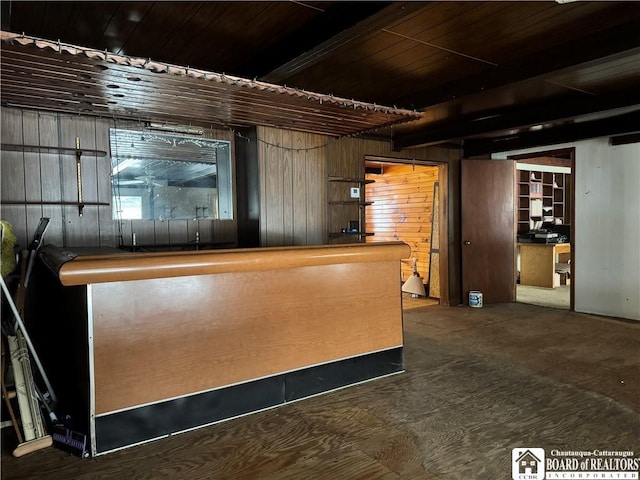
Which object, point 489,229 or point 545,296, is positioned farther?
point 545,296

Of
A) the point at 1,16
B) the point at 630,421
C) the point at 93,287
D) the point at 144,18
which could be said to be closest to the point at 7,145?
the point at 1,16

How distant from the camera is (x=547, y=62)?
2.83 metres

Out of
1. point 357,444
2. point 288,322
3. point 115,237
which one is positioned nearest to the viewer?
point 357,444

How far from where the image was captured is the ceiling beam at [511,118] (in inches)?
149

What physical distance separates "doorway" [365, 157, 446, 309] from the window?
2.72 m

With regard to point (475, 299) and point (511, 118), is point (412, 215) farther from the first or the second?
point (511, 118)

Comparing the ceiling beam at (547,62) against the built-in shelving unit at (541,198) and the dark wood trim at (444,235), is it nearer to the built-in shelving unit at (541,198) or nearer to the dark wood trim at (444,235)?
the dark wood trim at (444,235)

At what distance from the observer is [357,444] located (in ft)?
7.28

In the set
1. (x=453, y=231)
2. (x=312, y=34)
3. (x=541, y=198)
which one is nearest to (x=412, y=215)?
(x=453, y=231)

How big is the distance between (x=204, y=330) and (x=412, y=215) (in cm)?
531

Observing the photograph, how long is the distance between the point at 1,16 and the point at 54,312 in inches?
72.4

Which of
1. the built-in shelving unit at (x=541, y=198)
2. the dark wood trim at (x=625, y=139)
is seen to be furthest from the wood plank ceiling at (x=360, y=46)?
the built-in shelving unit at (x=541, y=198)

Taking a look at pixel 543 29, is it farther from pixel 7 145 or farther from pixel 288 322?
pixel 7 145

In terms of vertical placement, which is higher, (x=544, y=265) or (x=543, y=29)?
(x=543, y=29)
